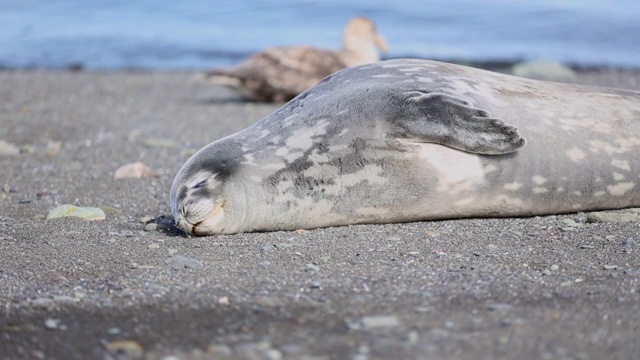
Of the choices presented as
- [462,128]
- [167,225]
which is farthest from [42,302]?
[462,128]

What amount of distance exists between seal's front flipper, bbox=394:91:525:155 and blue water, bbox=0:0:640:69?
22.4 feet

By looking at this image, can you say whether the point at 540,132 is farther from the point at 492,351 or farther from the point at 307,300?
the point at 492,351

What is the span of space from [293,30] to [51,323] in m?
11.3

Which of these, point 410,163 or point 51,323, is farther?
point 410,163

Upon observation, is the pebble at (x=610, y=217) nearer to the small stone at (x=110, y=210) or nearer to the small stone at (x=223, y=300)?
the small stone at (x=223, y=300)

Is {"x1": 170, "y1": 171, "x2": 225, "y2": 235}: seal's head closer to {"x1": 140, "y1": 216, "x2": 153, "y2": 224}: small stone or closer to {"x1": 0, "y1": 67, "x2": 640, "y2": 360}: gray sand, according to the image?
{"x1": 0, "y1": 67, "x2": 640, "y2": 360}: gray sand

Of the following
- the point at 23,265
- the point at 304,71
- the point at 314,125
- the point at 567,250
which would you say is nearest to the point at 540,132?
the point at 567,250

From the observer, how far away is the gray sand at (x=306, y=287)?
2.63m

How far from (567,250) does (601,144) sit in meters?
0.70

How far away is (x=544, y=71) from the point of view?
9656 millimetres

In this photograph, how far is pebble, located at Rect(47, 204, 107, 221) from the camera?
14.8 ft

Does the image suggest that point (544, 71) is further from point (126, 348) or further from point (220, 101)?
point (126, 348)

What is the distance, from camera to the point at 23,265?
12.0ft

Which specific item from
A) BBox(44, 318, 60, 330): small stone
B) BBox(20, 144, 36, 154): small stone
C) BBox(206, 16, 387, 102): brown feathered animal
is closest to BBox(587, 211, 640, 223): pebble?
BBox(44, 318, 60, 330): small stone
